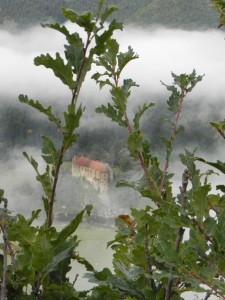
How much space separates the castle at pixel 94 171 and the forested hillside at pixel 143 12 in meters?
46.2

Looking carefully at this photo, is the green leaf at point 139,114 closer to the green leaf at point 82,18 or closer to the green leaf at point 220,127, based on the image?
the green leaf at point 220,127

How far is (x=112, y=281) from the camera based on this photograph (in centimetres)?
147

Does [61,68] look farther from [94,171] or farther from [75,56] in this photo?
[94,171]

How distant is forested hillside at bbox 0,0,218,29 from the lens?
139m

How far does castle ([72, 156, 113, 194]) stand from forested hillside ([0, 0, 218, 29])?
46.2m

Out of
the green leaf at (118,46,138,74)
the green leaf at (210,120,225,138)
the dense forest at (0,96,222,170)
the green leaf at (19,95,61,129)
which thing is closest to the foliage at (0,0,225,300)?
the green leaf at (19,95,61,129)

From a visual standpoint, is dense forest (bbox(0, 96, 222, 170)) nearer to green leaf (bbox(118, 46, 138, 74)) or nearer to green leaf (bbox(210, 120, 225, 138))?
green leaf (bbox(118, 46, 138, 74))

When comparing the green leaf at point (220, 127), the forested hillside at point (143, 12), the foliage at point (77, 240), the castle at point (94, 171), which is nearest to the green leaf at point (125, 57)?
the green leaf at point (220, 127)

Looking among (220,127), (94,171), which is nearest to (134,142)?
(220,127)

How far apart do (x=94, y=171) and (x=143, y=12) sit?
74936mm

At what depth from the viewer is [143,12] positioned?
149875 mm

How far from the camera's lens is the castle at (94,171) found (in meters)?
88.2

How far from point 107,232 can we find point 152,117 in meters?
25.1

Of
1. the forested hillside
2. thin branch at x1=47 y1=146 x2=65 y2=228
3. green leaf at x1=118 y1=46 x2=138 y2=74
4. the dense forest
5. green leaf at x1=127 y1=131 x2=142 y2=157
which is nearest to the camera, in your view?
thin branch at x1=47 y1=146 x2=65 y2=228
